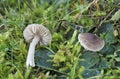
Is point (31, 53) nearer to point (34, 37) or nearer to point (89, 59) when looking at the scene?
point (34, 37)

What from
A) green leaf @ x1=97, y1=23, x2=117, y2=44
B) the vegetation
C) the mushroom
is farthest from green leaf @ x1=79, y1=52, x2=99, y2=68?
the mushroom

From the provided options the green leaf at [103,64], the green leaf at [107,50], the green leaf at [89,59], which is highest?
the green leaf at [107,50]

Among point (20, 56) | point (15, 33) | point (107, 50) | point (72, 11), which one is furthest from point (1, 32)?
point (107, 50)

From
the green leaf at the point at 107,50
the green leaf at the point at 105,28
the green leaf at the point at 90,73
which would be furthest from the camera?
the green leaf at the point at 105,28

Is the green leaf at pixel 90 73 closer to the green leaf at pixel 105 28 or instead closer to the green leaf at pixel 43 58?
the green leaf at pixel 43 58

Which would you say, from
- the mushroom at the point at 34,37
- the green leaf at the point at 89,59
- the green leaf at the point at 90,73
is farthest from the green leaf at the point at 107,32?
the mushroom at the point at 34,37

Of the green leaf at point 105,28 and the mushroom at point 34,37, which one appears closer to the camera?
the mushroom at point 34,37

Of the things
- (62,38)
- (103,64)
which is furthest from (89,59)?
(62,38)

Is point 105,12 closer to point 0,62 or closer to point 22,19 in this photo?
point 22,19
